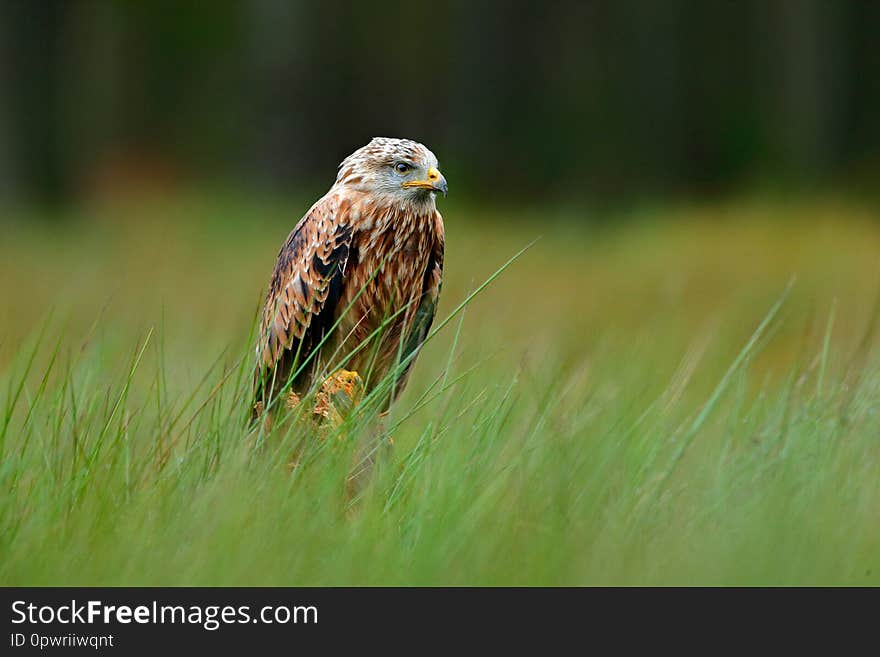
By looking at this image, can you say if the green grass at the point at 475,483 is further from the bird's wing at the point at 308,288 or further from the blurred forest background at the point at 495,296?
the bird's wing at the point at 308,288

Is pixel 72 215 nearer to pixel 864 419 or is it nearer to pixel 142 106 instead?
pixel 864 419

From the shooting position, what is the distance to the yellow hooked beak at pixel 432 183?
3682 mm

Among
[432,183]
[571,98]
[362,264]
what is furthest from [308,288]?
[571,98]

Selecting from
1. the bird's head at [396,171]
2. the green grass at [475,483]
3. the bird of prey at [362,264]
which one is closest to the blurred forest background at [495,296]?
the green grass at [475,483]

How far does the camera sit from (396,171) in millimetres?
3785

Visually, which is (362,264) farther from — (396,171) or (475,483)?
(475,483)

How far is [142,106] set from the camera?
27.0 metres

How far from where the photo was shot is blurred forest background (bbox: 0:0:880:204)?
1359 cm

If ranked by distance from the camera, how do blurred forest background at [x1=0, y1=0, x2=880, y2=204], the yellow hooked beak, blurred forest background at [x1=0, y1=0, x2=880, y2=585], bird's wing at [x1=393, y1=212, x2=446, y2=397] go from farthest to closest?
blurred forest background at [x1=0, y1=0, x2=880, y2=204] < bird's wing at [x1=393, y1=212, x2=446, y2=397] < the yellow hooked beak < blurred forest background at [x1=0, y1=0, x2=880, y2=585]

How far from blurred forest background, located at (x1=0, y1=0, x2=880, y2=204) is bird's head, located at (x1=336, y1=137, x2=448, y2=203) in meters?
8.33

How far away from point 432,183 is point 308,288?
0.53 meters

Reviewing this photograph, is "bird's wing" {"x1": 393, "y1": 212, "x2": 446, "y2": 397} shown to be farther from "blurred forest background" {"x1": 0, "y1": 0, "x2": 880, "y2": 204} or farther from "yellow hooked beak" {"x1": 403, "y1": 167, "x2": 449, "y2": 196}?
"blurred forest background" {"x1": 0, "y1": 0, "x2": 880, "y2": 204}

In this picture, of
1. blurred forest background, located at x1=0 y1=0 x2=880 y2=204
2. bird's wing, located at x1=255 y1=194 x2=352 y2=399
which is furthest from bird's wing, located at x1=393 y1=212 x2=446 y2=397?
blurred forest background, located at x1=0 y1=0 x2=880 y2=204

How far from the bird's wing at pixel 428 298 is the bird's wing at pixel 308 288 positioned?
0.91ft
